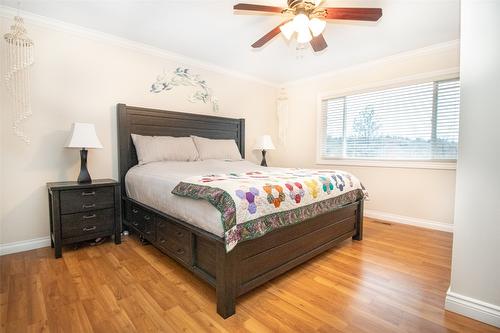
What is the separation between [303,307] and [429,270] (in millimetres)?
1266

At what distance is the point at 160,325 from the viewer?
53.7 inches

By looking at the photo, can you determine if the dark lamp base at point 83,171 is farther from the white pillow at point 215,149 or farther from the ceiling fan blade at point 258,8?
the ceiling fan blade at point 258,8

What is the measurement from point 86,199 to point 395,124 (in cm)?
397

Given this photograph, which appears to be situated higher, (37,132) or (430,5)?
(430,5)

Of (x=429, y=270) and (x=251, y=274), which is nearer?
(x=251, y=274)

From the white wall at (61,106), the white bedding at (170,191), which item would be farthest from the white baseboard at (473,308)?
the white wall at (61,106)

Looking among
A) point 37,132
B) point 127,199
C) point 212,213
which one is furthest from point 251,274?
point 37,132

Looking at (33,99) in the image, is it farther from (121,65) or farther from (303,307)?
(303,307)

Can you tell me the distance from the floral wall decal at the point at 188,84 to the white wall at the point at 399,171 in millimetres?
1803

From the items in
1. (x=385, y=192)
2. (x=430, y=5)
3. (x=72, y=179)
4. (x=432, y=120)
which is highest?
(x=430, y=5)

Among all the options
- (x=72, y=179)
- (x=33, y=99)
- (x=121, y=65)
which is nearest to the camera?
(x=33, y=99)

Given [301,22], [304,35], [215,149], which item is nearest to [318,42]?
[304,35]

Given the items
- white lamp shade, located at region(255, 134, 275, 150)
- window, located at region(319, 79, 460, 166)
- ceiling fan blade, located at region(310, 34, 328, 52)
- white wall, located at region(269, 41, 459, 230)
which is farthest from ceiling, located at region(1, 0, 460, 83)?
white lamp shade, located at region(255, 134, 275, 150)

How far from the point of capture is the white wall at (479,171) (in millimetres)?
1351
